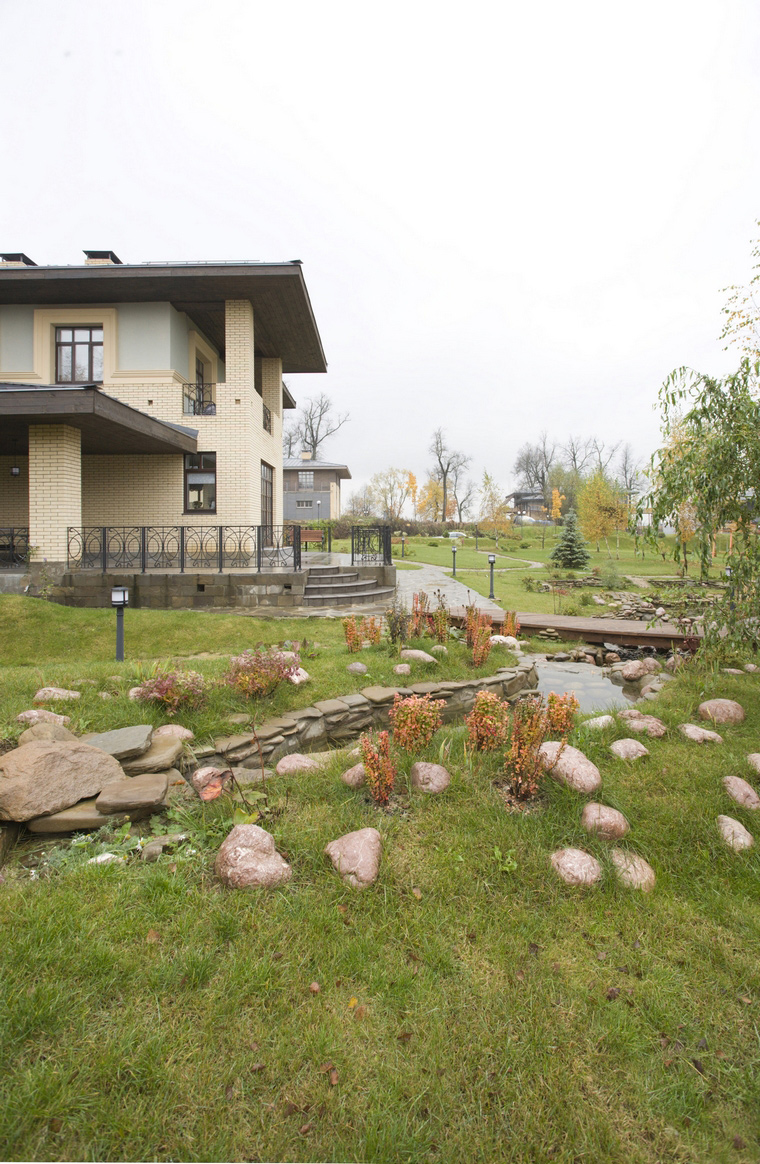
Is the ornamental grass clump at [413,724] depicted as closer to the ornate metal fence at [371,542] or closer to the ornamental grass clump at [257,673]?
the ornamental grass clump at [257,673]

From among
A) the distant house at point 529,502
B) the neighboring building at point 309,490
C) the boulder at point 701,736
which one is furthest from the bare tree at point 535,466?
the boulder at point 701,736

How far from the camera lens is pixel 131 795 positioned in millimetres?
3074

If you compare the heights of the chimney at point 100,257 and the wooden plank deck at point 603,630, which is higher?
the chimney at point 100,257

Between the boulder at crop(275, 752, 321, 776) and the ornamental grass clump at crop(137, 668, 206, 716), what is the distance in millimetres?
1149

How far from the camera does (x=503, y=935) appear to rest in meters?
2.34

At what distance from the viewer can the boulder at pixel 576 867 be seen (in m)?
2.64

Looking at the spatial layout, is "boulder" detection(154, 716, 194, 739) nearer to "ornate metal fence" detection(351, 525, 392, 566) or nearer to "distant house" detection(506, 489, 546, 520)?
"ornate metal fence" detection(351, 525, 392, 566)

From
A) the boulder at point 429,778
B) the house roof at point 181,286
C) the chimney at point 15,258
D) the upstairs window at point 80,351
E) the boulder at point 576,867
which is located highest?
the chimney at point 15,258

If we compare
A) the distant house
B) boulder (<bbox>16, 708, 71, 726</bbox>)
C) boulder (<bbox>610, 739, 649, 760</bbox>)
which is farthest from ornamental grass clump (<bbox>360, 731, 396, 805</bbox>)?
the distant house

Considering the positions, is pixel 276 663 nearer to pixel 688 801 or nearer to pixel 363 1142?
pixel 688 801

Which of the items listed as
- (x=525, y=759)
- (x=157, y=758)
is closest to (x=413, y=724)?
(x=525, y=759)

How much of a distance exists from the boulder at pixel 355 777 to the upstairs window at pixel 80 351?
41.8 feet

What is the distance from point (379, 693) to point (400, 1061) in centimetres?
348

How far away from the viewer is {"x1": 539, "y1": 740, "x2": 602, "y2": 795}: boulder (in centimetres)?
323
